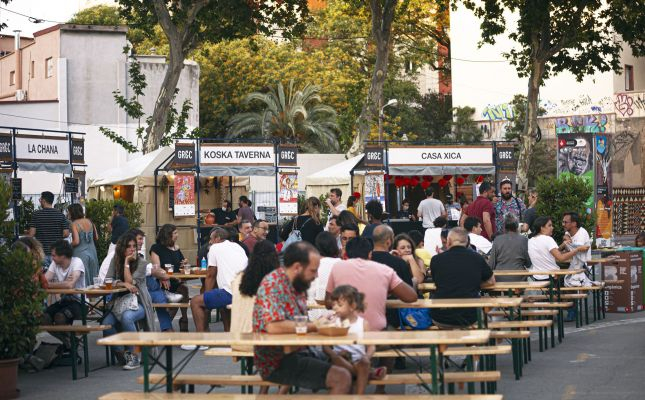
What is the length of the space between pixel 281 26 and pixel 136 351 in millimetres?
21709

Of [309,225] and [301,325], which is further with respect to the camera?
[309,225]

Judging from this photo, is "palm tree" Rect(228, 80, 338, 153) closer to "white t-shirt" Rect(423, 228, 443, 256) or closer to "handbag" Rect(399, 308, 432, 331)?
"white t-shirt" Rect(423, 228, 443, 256)

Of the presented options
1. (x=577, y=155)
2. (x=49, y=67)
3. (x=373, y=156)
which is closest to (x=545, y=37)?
(x=373, y=156)

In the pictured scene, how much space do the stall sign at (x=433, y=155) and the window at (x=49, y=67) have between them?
28.7m

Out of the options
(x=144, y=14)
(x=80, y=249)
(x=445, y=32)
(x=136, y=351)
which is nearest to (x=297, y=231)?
(x=80, y=249)

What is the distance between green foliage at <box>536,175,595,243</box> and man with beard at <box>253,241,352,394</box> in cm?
1521

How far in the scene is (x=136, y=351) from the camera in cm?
1305

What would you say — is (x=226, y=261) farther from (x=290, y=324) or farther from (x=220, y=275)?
(x=290, y=324)

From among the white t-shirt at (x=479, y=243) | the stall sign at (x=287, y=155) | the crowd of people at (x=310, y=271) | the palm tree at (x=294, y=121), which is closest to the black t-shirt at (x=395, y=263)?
the crowd of people at (x=310, y=271)

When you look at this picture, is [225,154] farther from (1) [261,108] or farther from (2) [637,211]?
(1) [261,108]

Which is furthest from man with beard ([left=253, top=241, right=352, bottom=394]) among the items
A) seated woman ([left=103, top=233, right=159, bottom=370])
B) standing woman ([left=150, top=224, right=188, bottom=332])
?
standing woman ([left=150, top=224, right=188, bottom=332])

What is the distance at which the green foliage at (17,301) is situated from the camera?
36.9 feet

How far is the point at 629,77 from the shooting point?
58.3m

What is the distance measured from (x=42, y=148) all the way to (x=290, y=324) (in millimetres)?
16505
